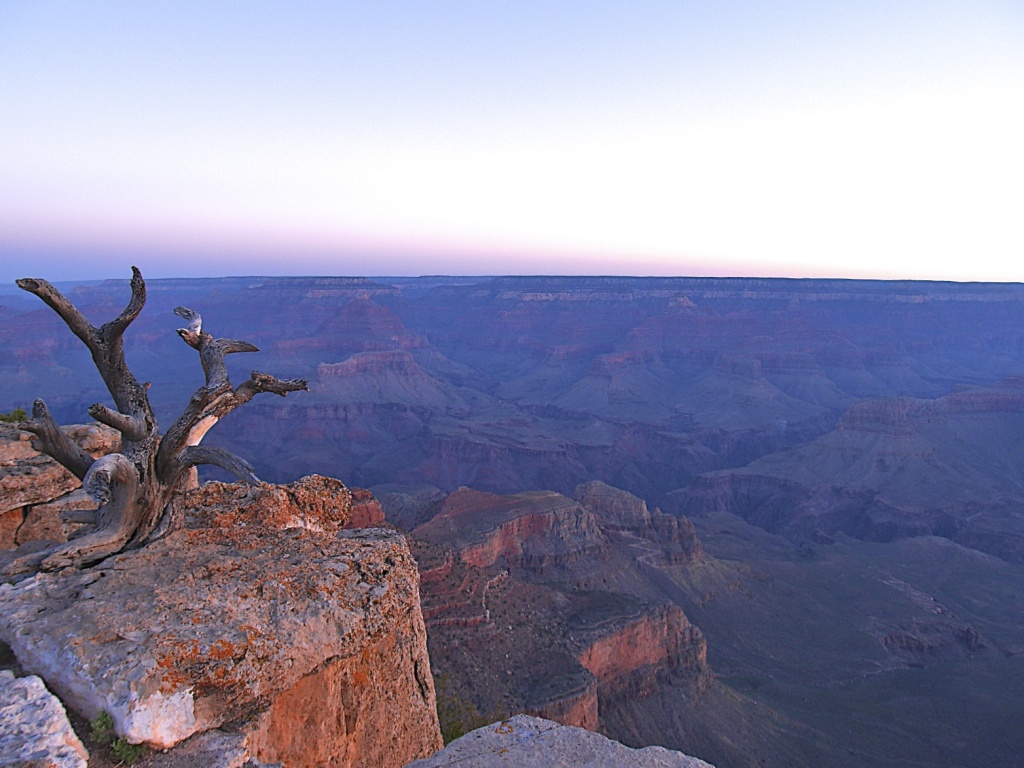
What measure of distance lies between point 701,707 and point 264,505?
1154 inches

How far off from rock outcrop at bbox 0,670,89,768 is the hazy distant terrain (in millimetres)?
27628

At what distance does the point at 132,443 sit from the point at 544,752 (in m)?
5.23

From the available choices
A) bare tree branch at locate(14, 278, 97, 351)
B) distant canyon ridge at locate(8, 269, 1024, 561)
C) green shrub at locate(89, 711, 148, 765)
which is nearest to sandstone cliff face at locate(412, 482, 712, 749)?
bare tree branch at locate(14, 278, 97, 351)

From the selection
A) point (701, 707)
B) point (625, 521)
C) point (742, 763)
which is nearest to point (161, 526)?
point (742, 763)

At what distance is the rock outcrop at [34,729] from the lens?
12.5 ft

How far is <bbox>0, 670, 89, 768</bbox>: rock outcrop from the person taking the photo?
3818 millimetres

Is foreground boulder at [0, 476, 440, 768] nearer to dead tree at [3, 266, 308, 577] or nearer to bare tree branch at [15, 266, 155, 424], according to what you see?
dead tree at [3, 266, 308, 577]

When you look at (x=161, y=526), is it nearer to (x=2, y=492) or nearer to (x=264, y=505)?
(x=264, y=505)

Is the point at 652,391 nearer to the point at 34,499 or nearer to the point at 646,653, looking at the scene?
the point at 646,653

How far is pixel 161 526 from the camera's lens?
22.4 feet

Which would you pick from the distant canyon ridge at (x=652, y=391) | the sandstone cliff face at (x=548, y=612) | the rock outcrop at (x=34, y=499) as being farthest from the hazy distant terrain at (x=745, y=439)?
the rock outcrop at (x=34, y=499)

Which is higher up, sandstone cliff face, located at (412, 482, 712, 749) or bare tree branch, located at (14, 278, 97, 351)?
bare tree branch, located at (14, 278, 97, 351)

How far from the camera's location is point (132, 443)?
7031 millimetres

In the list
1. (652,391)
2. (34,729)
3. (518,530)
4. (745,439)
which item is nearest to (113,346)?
(34,729)
